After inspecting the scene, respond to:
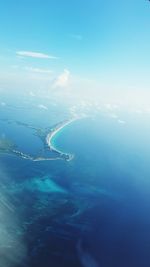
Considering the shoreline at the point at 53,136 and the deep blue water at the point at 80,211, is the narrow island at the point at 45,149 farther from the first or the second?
the deep blue water at the point at 80,211

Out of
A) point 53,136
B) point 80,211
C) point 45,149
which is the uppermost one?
point 80,211

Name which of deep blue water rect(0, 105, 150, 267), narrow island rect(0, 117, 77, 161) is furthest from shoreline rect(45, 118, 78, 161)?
deep blue water rect(0, 105, 150, 267)

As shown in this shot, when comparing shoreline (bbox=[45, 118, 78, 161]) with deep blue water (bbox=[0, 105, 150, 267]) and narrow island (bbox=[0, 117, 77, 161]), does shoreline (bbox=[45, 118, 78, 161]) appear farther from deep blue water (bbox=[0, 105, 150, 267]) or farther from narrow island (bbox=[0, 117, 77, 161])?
deep blue water (bbox=[0, 105, 150, 267])

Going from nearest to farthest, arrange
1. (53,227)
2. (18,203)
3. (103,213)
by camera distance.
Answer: (53,227)
(18,203)
(103,213)

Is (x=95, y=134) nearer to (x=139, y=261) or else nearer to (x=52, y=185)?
(x=52, y=185)

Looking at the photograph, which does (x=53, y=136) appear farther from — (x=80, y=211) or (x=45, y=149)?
(x=80, y=211)

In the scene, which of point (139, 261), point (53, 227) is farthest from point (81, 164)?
point (139, 261)

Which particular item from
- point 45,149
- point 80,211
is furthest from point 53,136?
point 80,211

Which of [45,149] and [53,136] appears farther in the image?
[53,136]
